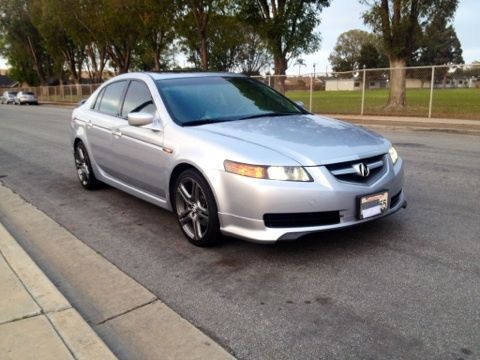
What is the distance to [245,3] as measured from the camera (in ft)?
80.5

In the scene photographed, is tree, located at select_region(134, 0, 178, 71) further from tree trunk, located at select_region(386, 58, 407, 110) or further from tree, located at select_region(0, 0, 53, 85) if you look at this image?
tree, located at select_region(0, 0, 53, 85)

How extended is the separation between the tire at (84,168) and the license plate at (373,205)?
13.1 ft

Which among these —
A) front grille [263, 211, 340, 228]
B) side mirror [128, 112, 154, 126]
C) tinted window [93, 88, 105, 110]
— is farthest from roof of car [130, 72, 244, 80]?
front grille [263, 211, 340, 228]

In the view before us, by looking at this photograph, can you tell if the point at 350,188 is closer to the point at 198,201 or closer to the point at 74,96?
the point at 198,201

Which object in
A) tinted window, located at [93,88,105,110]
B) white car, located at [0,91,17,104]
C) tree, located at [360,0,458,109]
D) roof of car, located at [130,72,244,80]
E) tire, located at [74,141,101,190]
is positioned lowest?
white car, located at [0,91,17,104]

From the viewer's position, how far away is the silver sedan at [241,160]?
369 centimetres

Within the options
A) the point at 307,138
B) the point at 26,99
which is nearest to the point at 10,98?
the point at 26,99

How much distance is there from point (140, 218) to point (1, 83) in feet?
403

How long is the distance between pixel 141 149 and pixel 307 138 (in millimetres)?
1780

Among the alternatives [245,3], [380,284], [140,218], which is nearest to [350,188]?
[380,284]

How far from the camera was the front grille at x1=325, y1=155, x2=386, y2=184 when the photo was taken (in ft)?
12.3

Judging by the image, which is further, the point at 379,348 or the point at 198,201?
the point at 198,201

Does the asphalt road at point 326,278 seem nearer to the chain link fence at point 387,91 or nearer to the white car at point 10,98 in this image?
the chain link fence at point 387,91

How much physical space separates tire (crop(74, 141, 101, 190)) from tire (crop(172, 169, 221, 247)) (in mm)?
2457
